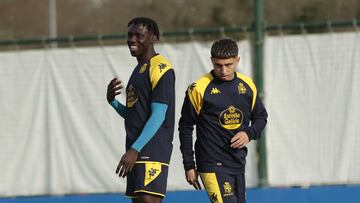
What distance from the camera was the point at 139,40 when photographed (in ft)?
20.5

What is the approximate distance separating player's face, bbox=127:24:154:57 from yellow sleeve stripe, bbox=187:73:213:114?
0.45 m

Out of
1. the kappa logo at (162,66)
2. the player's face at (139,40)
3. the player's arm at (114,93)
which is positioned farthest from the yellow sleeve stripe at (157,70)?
the player's arm at (114,93)

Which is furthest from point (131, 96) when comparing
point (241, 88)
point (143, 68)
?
point (241, 88)

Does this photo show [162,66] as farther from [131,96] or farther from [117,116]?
[117,116]

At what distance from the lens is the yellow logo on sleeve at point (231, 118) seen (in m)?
6.42

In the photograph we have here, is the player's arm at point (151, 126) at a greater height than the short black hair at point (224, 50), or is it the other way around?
the short black hair at point (224, 50)

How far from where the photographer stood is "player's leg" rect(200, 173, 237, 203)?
644 cm

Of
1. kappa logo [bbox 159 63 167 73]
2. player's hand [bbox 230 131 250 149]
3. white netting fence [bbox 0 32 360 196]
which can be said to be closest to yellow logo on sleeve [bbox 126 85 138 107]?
kappa logo [bbox 159 63 167 73]

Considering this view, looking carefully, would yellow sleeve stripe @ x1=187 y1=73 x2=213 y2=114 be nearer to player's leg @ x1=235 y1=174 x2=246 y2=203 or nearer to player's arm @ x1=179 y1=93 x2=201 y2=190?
player's arm @ x1=179 y1=93 x2=201 y2=190

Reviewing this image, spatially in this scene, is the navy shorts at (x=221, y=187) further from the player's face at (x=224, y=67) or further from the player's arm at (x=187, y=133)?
the player's face at (x=224, y=67)

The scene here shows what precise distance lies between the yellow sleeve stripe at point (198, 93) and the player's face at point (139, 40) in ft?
1.49

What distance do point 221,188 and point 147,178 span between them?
60cm

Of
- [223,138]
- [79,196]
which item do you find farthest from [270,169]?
[223,138]

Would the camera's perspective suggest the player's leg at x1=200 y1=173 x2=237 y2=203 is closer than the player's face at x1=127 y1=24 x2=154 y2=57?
No
